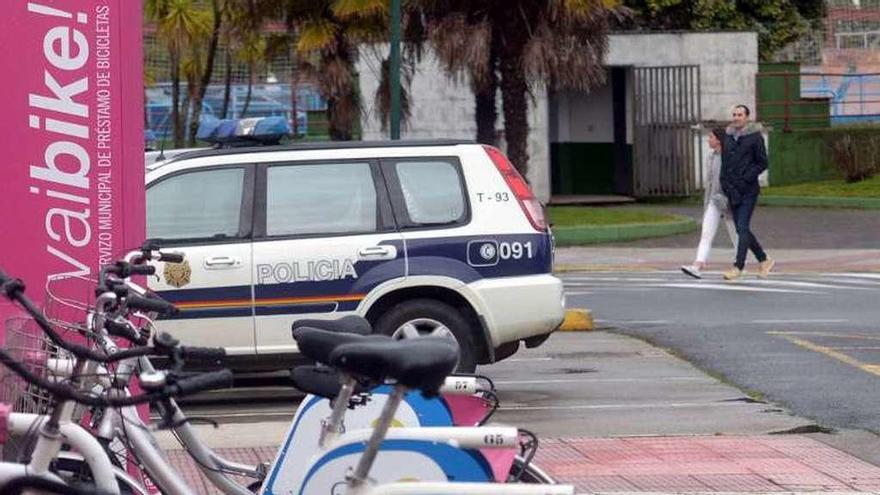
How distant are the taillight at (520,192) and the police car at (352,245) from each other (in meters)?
0.01

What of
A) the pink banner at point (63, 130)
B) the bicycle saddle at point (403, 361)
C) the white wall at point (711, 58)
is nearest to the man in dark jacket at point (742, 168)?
the pink banner at point (63, 130)

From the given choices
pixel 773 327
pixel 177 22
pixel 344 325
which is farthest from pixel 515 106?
pixel 344 325

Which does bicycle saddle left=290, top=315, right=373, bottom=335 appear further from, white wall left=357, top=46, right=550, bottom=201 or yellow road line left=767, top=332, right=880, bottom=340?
white wall left=357, top=46, right=550, bottom=201

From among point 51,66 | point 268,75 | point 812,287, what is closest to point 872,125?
point 268,75

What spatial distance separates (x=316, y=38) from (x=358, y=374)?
2242cm

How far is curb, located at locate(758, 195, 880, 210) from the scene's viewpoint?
31562 millimetres

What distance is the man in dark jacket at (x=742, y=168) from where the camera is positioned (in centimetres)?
1936

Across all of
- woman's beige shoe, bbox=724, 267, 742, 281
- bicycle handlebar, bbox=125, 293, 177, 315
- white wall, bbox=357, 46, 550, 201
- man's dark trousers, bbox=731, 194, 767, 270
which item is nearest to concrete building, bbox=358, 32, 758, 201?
white wall, bbox=357, 46, 550, 201

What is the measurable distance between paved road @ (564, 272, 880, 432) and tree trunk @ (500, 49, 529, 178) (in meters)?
5.64

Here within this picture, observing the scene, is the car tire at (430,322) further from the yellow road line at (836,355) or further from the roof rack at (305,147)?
the yellow road line at (836,355)

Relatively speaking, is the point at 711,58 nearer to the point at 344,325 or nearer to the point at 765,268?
the point at 765,268

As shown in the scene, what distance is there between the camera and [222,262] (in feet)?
35.2

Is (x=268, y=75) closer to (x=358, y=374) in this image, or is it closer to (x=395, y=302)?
(x=395, y=302)

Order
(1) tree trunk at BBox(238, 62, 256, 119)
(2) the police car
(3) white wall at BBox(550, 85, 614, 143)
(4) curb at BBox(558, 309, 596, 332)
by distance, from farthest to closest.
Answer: (3) white wall at BBox(550, 85, 614, 143)
(1) tree trunk at BBox(238, 62, 256, 119)
(4) curb at BBox(558, 309, 596, 332)
(2) the police car
